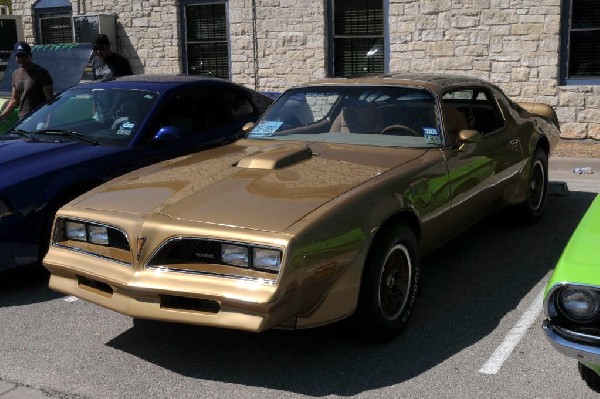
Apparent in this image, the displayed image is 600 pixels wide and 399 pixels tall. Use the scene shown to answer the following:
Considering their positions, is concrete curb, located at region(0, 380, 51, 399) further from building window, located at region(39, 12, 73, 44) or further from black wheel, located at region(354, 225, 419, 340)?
building window, located at region(39, 12, 73, 44)

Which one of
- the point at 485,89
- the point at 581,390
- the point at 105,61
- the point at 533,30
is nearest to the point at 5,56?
the point at 105,61

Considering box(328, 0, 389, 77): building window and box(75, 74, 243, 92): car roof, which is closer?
box(75, 74, 243, 92): car roof

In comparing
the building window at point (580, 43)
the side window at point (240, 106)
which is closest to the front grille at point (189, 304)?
the side window at point (240, 106)

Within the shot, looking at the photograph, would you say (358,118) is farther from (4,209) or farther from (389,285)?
(4,209)

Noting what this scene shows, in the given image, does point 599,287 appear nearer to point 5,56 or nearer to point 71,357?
point 71,357

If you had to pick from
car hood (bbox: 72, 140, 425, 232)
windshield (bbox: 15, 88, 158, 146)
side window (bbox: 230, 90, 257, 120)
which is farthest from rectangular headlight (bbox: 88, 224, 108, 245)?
side window (bbox: 230, 90, 257, 120)

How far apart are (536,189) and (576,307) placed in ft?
12.7

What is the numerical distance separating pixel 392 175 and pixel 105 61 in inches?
219

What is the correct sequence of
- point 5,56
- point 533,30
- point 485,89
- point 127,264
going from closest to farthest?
point 127,264, point 485,89, point 533,30, point 5,56

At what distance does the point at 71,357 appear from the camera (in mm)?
4234

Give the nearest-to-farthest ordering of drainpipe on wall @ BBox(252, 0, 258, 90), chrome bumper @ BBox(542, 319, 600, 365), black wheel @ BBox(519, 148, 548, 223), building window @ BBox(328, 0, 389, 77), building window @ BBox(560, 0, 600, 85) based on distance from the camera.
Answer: chrome bumper @ BBox(542, 319, 600, 365) < black wheel @ BBox(519, 148, 548, 223) < building window @ BBox(560, 0, 600, 85) < building window @ BBox(328, 0, 389, 77) < drainpipe on wall @ BBox(252, 0, 258, 90)

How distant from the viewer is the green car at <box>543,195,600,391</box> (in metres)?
3.09

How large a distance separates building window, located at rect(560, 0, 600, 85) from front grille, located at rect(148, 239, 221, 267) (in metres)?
8.41

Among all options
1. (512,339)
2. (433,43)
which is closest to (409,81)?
(512,339)
